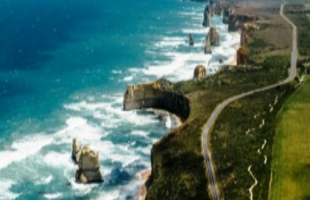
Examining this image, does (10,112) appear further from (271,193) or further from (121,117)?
(271,193)

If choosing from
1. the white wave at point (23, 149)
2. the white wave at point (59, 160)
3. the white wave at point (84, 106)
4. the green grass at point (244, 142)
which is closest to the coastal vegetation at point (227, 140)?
the green grass at point (244, 142)

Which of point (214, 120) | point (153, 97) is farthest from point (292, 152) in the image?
point (153, 97)

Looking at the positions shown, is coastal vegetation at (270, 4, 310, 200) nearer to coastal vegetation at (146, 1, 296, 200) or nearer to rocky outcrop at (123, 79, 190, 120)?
coastal vegetation at (146, 1, 296, 200)

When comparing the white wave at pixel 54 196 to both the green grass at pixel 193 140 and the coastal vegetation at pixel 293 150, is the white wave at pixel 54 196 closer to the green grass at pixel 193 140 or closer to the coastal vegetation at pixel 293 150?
the green grass at pixel 193 140

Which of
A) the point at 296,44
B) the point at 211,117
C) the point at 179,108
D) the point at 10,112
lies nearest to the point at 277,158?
the point at 211,117

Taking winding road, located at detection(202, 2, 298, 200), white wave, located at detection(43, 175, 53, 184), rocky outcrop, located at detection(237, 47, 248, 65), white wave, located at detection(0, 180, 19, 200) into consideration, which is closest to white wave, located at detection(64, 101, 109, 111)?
winding road, located at detection(202, 2, 298, 200)
